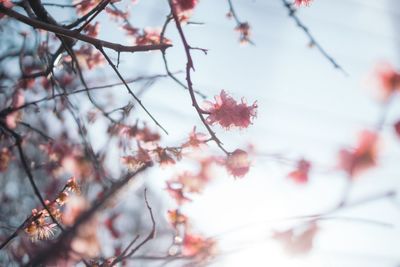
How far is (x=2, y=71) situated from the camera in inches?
181

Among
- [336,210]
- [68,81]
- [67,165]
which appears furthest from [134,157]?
[68,81]

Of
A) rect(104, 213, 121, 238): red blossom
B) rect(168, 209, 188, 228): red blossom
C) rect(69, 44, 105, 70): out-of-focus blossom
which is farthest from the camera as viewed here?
rect(104, 213, 121, 238): red blossom

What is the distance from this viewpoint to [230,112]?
2.31 metres

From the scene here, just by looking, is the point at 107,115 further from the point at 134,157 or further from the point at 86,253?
the point at 86,253

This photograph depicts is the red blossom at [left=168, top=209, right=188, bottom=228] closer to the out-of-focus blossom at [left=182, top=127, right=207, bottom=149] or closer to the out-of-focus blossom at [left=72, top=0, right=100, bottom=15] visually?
the out-of-focus blossom at [left=182, top=127, right=207, bottom=149]

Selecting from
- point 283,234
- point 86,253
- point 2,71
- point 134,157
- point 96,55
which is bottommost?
point 86,253

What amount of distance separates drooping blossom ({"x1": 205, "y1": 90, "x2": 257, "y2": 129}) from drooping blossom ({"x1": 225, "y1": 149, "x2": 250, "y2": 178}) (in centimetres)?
22

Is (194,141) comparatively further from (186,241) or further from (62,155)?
(62,155)

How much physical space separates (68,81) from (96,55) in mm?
1199

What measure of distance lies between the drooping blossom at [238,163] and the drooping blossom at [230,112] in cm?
22

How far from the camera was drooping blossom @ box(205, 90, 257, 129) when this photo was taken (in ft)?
7.58

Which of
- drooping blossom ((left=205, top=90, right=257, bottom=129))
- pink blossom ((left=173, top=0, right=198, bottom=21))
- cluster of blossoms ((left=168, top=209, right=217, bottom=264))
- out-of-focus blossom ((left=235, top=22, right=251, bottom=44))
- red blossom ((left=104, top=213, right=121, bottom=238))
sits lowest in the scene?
cluster of blossoms ((left=168, top=209, right=217, bottom=264))

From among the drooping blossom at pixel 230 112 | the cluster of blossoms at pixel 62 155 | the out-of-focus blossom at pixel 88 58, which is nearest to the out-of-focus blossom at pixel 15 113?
the cluster of blossoms at pixel 62 155

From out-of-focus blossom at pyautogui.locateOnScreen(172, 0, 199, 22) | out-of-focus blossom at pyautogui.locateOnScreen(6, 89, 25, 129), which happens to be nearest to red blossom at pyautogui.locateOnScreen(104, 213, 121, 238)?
out-of-focus blossom at pyautogui.locateOnScreen(6, 89, 25, 129)
